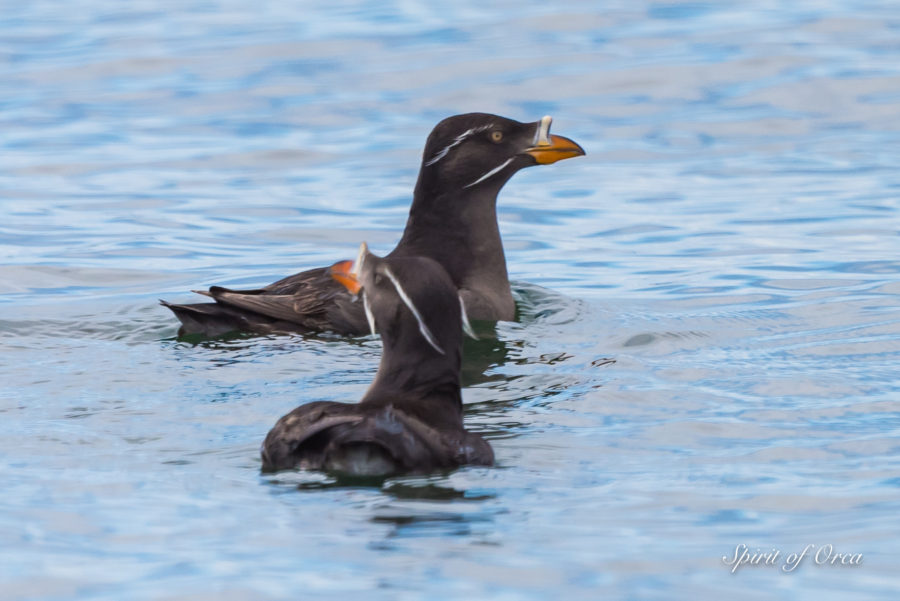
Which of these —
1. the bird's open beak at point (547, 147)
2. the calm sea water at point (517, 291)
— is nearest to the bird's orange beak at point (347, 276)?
the calm sea water at point (517, 291)

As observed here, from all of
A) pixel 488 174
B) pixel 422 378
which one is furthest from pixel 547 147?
pixel 422 378

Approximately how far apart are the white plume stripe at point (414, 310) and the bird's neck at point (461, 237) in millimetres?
3152

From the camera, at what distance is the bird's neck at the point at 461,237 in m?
10.4

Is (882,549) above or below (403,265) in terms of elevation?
below

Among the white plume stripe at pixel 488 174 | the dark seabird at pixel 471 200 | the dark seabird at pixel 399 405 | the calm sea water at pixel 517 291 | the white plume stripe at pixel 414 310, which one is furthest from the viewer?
the white plume stripe at pixel 488 174

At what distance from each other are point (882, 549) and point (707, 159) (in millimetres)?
13461

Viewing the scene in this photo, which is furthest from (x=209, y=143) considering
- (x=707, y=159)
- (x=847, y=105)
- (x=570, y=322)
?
(x=570, y=322)

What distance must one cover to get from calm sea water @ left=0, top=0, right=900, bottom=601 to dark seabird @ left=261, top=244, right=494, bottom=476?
0.41 feet

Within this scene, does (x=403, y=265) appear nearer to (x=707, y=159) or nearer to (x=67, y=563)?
(x=67, y=563)

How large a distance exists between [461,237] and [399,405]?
379 centimetres

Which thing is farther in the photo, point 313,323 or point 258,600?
point 313,323

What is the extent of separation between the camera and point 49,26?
1155 inches

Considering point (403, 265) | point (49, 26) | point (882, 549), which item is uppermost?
point (49, 26)

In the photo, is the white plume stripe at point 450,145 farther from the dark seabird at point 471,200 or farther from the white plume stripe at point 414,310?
the white plume stripe at point 414,310
